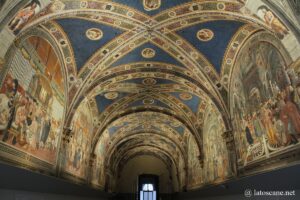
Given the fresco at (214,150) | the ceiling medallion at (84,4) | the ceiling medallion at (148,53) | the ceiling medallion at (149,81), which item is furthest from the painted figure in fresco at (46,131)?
the fresco at (214,150)

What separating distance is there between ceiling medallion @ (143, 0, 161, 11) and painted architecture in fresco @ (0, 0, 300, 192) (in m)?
0.04

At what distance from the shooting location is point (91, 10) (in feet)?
33.6

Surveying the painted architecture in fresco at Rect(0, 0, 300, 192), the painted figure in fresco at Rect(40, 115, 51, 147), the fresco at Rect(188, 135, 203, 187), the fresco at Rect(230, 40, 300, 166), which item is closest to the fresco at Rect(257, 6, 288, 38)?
the painted architecture in fresco at Rect(0, 0, 300, 192)

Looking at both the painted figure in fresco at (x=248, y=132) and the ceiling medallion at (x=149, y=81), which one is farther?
the ceiling medallion at (x=149, y=81)

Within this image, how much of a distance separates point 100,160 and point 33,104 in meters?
14.0

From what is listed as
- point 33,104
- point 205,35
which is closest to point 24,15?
point 33,104

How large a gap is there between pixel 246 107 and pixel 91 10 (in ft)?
25.9

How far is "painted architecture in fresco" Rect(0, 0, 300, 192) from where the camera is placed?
772 cm

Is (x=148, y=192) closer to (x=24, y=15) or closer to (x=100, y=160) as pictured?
(x=100, y=160)

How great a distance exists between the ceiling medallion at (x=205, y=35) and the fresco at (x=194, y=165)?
9.56 meters

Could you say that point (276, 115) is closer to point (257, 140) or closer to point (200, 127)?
point (257, 140)

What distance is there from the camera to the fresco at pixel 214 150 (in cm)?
1340

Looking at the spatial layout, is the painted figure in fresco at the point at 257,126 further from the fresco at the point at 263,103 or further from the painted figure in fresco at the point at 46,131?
the painted figure in fresco at the point at 46,131

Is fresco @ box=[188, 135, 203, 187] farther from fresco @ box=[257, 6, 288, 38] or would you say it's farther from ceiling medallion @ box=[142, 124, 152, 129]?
fresco @ box=[257, 6, 288, 38]
